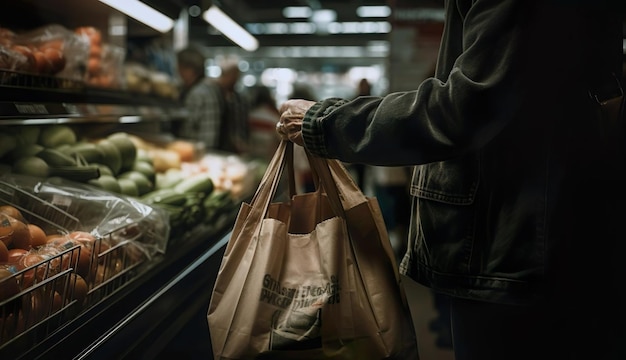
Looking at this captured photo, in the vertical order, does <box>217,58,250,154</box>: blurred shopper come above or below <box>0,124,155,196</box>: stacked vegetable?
above

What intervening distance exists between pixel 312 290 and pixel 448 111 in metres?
0.45

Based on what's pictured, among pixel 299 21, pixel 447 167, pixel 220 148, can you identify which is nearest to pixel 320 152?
pixel 447 167

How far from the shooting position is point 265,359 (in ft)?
3.94

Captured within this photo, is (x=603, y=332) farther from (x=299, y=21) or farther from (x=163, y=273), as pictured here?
(x=299, y=21)

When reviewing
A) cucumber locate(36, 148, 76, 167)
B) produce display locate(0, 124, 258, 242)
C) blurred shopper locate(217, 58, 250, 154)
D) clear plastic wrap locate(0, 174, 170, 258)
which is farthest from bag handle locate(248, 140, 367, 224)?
blurred shopper locate(217, 58, 250, 154)

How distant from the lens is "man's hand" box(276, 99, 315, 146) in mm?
1271

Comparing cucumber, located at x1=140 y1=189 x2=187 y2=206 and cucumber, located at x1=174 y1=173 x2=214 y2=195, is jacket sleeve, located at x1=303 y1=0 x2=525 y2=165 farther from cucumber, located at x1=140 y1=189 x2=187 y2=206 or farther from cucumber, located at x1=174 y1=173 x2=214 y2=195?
cucumber, located at x1=174 y1=173 x2=214 y2=195

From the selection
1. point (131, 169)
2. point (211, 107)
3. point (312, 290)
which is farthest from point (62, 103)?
point (211, 107)

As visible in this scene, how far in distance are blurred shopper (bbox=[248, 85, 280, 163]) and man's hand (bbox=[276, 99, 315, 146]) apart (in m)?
3.10

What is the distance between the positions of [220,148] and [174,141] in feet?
3.46

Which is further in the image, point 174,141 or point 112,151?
point 174,141

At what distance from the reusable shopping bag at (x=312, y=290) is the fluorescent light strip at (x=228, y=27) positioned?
227cm

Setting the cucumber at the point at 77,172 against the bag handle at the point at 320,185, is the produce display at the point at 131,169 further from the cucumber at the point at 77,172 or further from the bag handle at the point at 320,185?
the bag handle at the point at 320,185

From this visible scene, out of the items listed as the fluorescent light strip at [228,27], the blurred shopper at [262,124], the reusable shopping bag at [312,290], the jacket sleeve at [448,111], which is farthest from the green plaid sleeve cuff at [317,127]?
the blurred shopper at [262,124]
